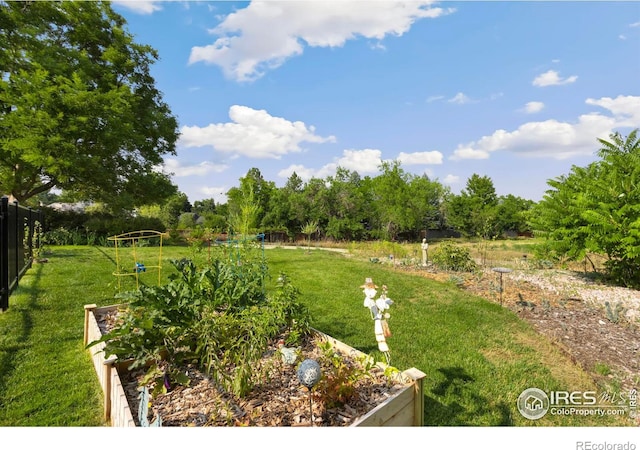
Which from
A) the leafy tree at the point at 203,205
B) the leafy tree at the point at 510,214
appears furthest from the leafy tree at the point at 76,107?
the leafy tree at the point at 203,205

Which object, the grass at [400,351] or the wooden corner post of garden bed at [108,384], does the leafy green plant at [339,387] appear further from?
the wooden corner post of garden bed at [108,384]

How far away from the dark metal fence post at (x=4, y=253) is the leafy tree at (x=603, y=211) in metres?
8.59

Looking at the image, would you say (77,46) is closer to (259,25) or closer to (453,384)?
(259,25)

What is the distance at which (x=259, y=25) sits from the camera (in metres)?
2.88

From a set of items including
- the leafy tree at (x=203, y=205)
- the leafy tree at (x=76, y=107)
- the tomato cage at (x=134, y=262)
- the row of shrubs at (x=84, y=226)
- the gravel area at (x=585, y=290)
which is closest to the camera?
the tomato cage at (x=134, y=262)

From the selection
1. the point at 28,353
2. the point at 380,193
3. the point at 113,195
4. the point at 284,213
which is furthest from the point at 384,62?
the point at 380,193

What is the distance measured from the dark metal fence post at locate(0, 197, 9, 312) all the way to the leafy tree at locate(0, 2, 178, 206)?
28.2 feet

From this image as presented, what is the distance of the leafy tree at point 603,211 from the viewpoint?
5499 mm

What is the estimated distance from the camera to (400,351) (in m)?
3.22

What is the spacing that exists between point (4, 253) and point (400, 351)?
4.40 meters

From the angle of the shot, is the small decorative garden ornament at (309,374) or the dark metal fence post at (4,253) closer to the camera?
the small decorative garden ornament at (309,374)

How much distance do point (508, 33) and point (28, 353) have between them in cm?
542

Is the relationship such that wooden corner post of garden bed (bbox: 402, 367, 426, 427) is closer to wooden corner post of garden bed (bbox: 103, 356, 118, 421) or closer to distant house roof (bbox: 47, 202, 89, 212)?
wooden corner post of garden bed (bbox: 103, 356, 118, 421)

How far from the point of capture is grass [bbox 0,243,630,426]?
7.32 feet
